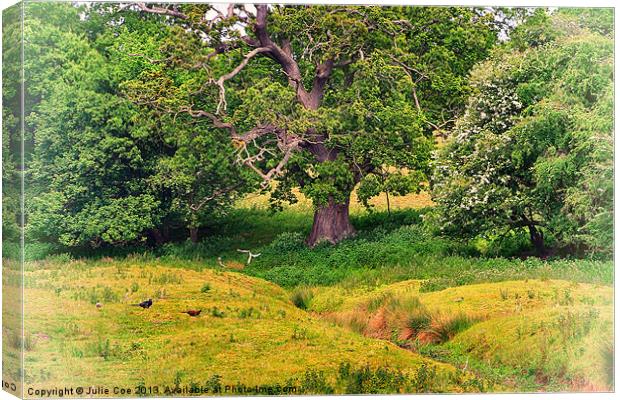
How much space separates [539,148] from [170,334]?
584 cm

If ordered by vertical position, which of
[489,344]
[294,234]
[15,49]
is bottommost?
[489,344]

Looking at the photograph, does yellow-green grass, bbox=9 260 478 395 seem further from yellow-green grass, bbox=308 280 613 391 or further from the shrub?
yellow-green grass, bbox=308 280 613 391

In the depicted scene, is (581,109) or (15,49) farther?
(581,109)

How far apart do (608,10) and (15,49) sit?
813cm

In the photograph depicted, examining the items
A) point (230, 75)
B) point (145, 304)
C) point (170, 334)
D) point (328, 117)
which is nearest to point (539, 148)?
point (328, 117)

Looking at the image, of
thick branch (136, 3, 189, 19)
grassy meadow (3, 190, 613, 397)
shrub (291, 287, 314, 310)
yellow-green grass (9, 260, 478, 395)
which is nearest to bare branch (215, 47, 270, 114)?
thick branch (136, 3, 189, 19)

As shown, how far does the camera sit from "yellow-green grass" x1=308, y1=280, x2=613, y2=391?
18141 mm

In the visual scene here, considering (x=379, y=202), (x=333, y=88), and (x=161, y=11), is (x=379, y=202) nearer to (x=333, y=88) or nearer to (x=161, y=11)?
(x=333, y=88)

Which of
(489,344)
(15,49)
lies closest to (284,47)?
(15,49)

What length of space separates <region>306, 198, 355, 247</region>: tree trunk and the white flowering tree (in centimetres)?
136

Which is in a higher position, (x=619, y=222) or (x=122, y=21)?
(x=122, y=21)

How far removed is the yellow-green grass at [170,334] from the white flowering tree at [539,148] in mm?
2622

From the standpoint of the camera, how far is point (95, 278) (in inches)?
709

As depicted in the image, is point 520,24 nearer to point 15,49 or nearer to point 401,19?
point 401,19
